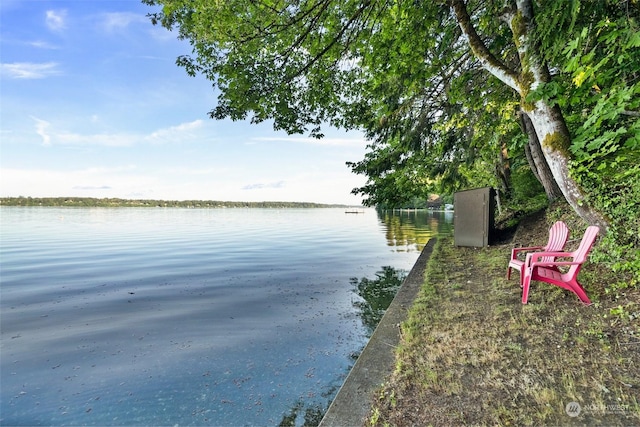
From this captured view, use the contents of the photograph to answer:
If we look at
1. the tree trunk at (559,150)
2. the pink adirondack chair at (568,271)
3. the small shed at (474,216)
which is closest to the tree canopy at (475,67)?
the tree trunk at (559,150)

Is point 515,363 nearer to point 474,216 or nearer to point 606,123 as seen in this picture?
point 606,123

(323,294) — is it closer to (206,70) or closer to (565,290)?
(565,290)

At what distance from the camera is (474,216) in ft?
34.1

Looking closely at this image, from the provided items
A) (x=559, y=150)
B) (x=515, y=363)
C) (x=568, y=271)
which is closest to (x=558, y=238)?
(x=568, y=271)

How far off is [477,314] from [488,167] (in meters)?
15.7

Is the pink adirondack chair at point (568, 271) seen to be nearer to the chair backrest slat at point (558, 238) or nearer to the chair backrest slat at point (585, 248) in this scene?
the chair backrest slat at point (585, 248)

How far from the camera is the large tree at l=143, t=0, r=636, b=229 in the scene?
488 centimetres

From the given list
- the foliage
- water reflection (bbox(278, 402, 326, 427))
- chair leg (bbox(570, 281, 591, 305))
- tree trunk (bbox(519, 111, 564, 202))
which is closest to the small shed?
tree trunk (bbox(519, 111, 564, 202))

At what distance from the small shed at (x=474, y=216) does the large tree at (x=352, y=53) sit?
9.71 feet

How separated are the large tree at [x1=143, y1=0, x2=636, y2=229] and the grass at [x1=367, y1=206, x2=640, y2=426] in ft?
5.98

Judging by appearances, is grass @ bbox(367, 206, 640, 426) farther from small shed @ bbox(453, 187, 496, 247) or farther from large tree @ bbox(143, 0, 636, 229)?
small shed @ bbox(453, 187, 496, 247)

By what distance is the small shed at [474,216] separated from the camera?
10133 millimetres

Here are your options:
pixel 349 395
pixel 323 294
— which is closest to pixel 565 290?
pixel 349 395

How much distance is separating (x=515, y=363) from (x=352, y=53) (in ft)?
20.1
